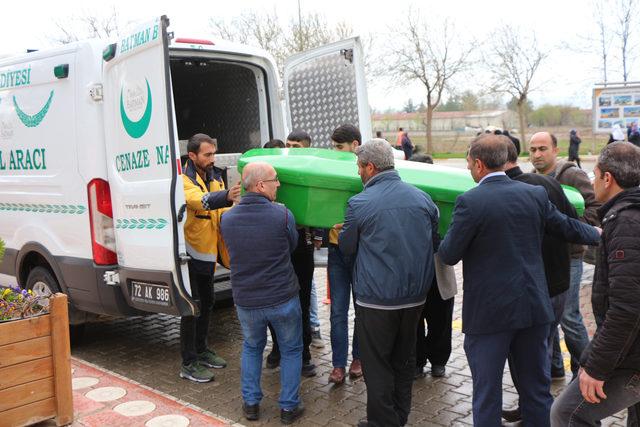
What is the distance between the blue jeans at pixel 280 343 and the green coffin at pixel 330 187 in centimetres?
54

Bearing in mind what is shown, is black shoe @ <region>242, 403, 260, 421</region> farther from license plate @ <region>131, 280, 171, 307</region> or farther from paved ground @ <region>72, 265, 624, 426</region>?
license plate @ <region>131, 280, 171, 307</region>

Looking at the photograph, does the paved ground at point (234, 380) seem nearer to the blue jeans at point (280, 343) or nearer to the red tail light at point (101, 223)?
the blue jeans at point (280, 343)

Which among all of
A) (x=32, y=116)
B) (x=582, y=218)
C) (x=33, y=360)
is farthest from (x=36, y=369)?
(x=582, y=218)

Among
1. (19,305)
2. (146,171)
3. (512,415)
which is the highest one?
(146,171)

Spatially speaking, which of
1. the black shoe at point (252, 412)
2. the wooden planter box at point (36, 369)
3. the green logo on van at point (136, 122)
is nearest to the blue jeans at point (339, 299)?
the black shoe at point (252, 412)

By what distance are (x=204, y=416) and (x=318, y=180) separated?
1.56m

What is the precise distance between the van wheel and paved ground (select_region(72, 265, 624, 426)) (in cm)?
59

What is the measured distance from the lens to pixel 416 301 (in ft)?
11.4

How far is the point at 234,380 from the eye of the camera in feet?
15.1

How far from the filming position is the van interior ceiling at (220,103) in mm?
6004

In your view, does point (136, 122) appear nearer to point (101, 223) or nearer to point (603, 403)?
point (101, 223)

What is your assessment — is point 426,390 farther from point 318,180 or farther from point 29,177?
point 29,177

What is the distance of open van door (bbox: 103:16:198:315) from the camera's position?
3.99 metres

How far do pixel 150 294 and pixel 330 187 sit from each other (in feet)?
4.74
